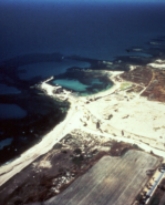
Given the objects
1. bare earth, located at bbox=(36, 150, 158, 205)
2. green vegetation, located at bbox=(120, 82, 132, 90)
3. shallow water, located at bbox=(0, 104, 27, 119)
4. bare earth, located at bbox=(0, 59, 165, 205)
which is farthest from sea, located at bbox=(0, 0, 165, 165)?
bare earth, located at bbox=(36, 150, 158, 205)

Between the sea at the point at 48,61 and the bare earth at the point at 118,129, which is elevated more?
the bare earth at the point at 118,129

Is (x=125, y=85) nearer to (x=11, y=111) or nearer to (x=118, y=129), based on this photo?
(x=118, y=129)

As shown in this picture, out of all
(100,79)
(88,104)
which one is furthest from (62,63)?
(88,104)

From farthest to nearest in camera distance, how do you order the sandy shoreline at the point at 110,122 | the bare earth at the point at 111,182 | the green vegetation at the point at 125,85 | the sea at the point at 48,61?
the green vegetation at the point at 125,85 < the sea at the point at 48,61 < the sandy shoreline at the point at 110,122 < the bare earth at the point at 111,182

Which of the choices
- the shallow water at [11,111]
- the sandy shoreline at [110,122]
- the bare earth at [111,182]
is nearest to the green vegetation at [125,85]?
the sandy shoreline at [110,122]

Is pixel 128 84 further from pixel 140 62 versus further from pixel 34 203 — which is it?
pixel 34 203

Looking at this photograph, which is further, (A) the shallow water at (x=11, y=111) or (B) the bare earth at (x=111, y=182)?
(A) the shallow water at (x=11, y=111)

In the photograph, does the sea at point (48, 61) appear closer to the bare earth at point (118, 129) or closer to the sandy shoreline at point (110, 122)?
the sandy shoreline at point (110, 122)

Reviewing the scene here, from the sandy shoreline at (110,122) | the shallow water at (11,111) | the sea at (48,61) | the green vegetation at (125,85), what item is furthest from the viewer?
the green vegetation at (125,85)
